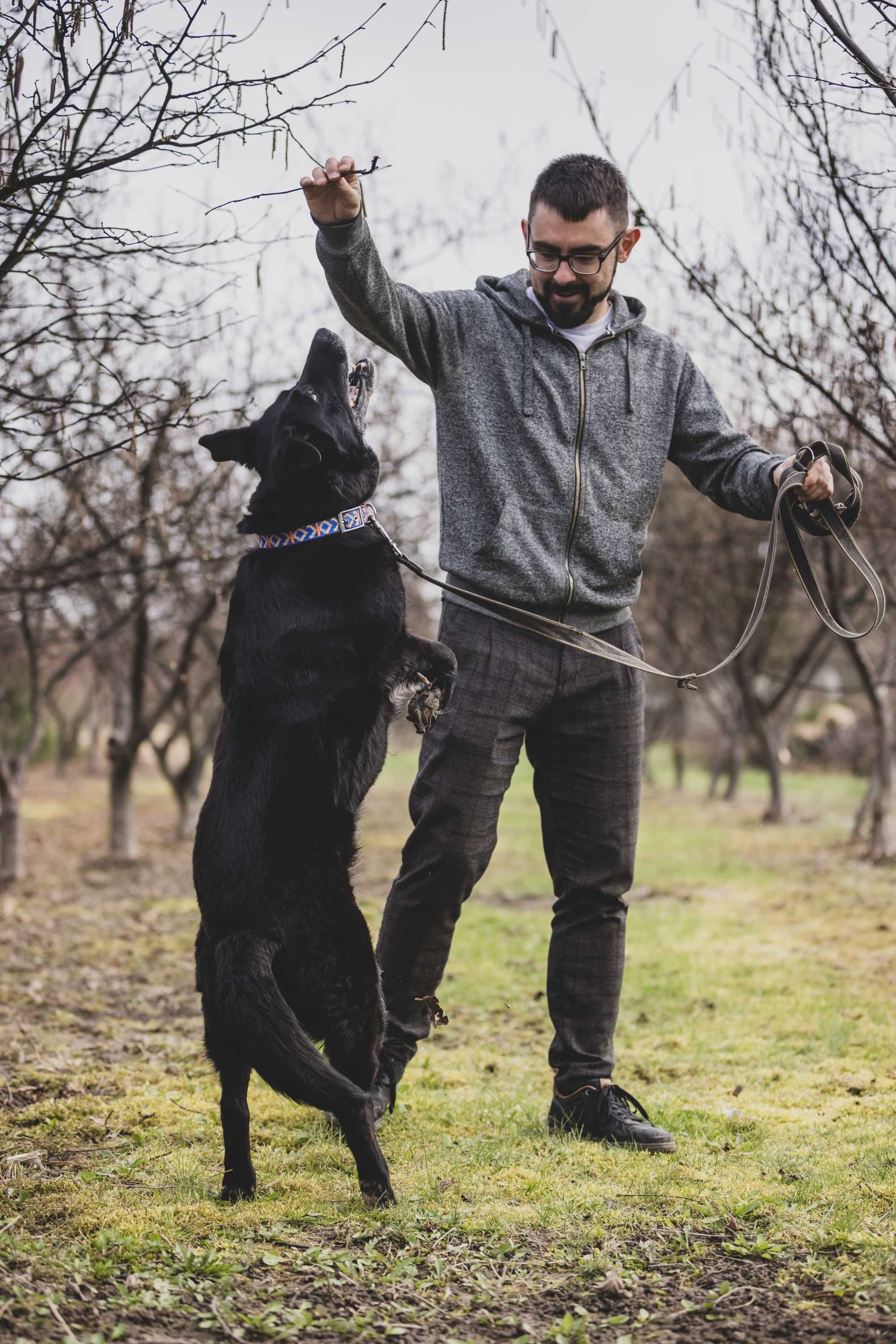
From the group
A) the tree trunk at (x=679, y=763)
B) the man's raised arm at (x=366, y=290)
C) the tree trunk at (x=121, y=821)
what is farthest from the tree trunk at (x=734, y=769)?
the man's raised arm at (x=366, y=290)

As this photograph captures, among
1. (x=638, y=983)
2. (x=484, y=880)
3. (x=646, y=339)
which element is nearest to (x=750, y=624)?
(x=646, y=339)

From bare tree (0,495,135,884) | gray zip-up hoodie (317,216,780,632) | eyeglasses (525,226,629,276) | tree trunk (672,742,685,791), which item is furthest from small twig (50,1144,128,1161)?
tree trunk (672,742,685,791)

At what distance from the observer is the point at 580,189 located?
127 inches

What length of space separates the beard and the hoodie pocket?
0.58 meters

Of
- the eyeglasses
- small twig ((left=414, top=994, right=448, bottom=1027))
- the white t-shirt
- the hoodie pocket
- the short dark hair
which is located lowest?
small twig ((left=414, top=994, right=448, bottom=1027))

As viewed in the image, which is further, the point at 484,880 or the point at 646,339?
the point at 484,880

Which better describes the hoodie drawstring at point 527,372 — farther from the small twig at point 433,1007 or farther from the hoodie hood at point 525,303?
the small twig at point 433,1007

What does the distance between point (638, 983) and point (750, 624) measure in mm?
3448

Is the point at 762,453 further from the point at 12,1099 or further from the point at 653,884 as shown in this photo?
the point at 653,884

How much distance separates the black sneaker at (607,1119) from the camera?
3316 mm

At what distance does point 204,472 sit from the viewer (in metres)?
8.97

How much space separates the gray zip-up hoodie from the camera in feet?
10.9

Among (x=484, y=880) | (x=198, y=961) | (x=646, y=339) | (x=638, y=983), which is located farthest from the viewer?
(x=484, y=880)

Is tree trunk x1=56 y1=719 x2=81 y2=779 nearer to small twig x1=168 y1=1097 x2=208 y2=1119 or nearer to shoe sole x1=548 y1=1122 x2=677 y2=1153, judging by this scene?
small twig x1=168 y1=1097 x2=208 y2=1119
